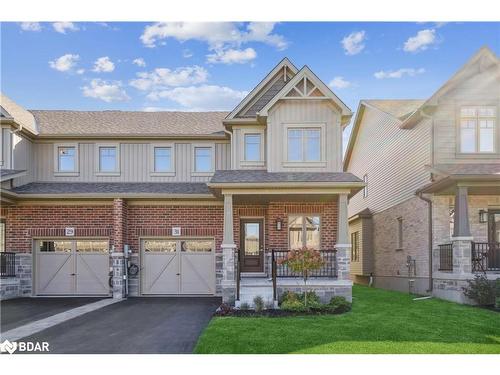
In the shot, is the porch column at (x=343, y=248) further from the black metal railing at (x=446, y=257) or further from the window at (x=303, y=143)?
the black metal railing at (x=446, y=257)

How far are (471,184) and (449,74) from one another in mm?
3917

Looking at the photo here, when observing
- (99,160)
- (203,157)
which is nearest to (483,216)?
(203,157)

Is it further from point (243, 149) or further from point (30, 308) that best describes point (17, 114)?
point (243, 149)

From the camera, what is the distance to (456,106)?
52.5 ft

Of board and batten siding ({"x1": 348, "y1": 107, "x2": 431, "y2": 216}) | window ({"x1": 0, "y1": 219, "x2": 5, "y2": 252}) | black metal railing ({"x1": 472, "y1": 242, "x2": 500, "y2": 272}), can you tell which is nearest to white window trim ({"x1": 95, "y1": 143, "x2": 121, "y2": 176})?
window ({"x1": 0, "y1": 219, "x2": 5, "y2": 252})

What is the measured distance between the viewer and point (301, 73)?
15742mm

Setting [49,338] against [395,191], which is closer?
[49,338]

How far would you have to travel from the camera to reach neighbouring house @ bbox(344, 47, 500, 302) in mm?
14227

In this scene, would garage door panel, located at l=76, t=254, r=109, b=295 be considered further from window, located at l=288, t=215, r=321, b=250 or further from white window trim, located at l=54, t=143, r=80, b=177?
window, located at l=288, t=215, r=321, b=250

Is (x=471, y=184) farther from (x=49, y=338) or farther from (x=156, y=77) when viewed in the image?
(x=49, y=338)

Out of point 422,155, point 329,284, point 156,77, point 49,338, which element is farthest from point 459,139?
point 49,338

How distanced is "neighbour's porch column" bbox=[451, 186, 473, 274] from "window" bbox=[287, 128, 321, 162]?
4.59 m

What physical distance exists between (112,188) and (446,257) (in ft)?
37.7

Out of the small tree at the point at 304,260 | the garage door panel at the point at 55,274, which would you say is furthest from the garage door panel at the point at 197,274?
the small tree at the point at 304,260
